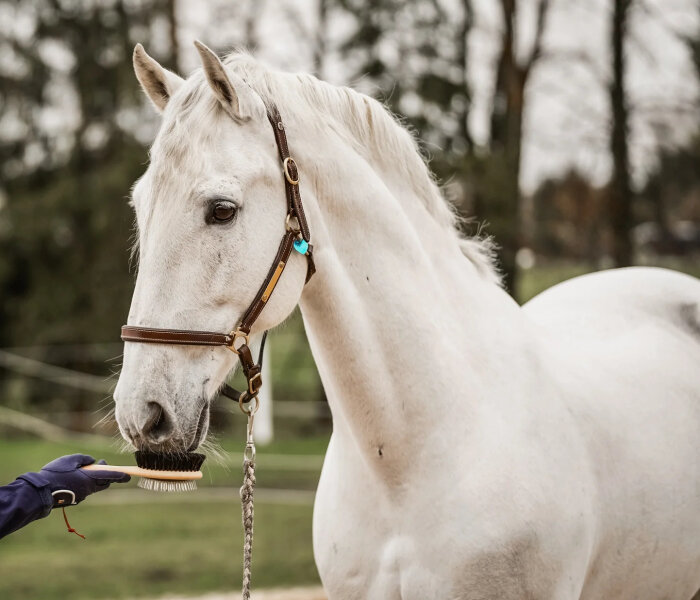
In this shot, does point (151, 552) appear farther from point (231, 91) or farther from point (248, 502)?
point (231, 91)

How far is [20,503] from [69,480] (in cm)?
14

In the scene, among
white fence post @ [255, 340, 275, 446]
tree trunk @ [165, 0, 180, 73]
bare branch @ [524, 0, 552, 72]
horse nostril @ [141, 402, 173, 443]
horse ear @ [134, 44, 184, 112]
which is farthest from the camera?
tree trunk @ [165, 0, 180, 73]

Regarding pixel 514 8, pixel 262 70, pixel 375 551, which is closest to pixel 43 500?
pixel 375 551

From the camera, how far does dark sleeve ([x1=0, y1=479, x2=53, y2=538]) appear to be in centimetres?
229

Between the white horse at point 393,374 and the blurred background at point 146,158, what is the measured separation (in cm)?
398

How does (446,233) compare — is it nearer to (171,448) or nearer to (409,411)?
(409,411)

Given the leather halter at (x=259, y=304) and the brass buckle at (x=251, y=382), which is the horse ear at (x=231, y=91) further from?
the brass buckle at (x=251, y=382)

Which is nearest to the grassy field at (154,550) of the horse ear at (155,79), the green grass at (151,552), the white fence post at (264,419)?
the green grass at (151,552)

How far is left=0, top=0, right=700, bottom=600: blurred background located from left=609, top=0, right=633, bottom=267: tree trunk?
0.03 meters

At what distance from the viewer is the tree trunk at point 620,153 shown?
10.9 m

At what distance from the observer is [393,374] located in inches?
97.7

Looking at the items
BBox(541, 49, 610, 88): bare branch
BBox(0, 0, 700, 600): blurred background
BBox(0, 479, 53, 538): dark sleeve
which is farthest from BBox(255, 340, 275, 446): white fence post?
BBox(0, 479, 53, 538): dark sleeve

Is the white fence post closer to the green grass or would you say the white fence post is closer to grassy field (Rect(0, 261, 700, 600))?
grassy field (Rect(0, 261, 700, 600))

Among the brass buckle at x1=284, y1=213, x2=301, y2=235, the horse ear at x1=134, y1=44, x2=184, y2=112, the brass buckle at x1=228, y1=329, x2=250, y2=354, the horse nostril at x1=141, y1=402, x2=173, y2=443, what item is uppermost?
the horse ear at x1=134, y1=44, x2=184, y2=112
